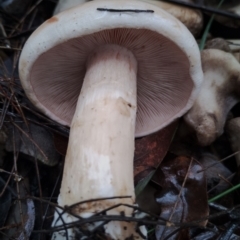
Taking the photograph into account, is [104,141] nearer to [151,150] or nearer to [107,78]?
[107,78]

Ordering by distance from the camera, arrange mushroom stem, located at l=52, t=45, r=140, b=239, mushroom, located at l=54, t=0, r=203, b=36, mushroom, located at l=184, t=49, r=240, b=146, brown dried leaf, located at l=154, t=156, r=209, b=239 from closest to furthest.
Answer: mushroom stem, located at l=52, t=45, r=140, b=239, brown dried leaf, located at l=154, t=156, r=209, b=239, mushroom, located at l=184, t=49, r=240, b=146, mushroom, located at l=54, t=0, r=203, b=36

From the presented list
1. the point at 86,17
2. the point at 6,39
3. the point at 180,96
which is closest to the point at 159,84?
the point at 180,96

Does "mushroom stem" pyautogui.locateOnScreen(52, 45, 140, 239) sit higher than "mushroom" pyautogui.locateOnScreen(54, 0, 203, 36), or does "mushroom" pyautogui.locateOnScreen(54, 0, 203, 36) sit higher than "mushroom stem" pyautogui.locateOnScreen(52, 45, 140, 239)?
"mushroom" pyautogui.locateOnScreen(54, 0, 203, 36)

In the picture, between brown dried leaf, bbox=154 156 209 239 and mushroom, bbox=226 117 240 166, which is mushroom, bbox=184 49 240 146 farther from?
brown dried leaf, bbox=154 156 209 239

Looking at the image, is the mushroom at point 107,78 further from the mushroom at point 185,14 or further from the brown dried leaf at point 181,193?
the mushroom at point 185,14

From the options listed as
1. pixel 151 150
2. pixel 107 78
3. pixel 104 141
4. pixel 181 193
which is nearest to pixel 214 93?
pixel 151 150

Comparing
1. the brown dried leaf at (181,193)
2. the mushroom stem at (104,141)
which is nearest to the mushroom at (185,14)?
the mushroom stem at (104,141)

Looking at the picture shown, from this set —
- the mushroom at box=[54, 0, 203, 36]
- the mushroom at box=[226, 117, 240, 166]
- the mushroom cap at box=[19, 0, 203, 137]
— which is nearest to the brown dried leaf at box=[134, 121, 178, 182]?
the mushroom cap at box=[19, 0, 203, 137]

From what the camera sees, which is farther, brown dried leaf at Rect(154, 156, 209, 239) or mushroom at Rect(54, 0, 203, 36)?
mushroom at Rect(54, 0, 203, 36)
